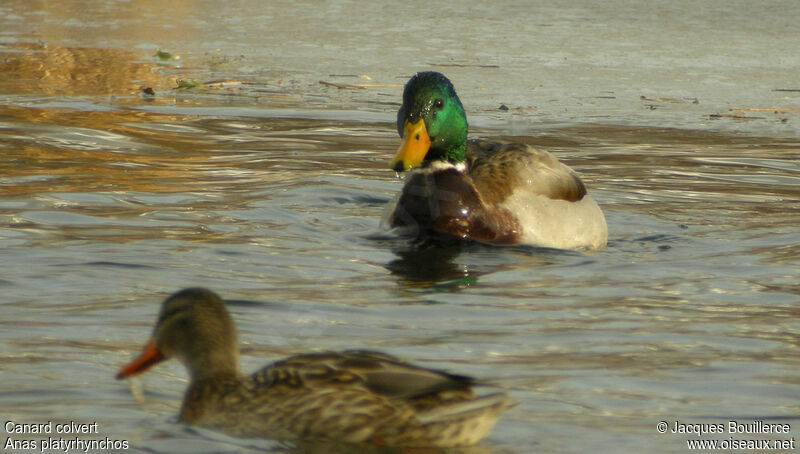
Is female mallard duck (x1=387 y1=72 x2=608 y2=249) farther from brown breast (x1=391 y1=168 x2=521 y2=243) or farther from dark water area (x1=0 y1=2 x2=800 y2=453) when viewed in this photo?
dark water area (x1=0 y1=2 x2=800 y2=453)

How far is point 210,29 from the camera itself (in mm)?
14438

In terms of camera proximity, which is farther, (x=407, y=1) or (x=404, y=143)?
(x=407, y=1)

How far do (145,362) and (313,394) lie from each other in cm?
57

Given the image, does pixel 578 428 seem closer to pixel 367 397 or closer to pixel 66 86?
pixel 367 397

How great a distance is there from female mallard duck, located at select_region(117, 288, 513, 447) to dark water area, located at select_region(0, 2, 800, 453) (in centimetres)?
9

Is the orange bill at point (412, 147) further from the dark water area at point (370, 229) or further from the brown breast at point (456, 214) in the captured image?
the dark water area at point (370, 229)

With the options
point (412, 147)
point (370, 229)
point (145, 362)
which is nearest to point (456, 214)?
point (412, 147)

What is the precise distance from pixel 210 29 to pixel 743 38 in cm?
524

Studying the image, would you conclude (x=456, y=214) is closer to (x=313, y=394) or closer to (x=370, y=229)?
(x=370, y=229)

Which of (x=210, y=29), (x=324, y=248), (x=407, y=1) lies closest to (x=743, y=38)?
(x=407, y=1)

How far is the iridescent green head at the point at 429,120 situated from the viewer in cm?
769

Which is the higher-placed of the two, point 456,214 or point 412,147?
point 412,147

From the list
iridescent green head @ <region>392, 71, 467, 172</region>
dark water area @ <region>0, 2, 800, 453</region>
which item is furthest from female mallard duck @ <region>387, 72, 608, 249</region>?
dark water area @ <region>0, 2, 800, 453</region>

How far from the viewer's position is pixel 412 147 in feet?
25.2
